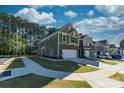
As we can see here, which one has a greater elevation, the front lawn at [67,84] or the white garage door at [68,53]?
the white garage door at [68,53]

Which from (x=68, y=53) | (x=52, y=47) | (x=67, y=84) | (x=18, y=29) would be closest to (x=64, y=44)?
(x=68, y=53)

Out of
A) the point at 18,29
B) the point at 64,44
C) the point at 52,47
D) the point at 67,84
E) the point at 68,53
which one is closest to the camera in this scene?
the point at 67,84

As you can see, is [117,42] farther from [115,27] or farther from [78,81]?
[78,81]

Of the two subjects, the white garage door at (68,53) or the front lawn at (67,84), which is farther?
the white garage door at (68,53)

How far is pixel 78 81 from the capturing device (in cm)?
708

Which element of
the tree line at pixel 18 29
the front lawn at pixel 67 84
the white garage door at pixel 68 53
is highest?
the tree line at pixel 18 29


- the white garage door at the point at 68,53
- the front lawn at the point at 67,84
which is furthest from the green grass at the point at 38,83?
the white garage door at the point at 68,53

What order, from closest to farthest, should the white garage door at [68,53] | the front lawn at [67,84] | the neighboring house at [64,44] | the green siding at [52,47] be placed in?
1. the front lawn at [67,84]
2. the white garage door at [68,53]
3. the neighboring house at [64,44]
4. the green siding at [52,47]

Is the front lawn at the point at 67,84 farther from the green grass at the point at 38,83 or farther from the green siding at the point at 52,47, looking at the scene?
the green siding at the point at 52,47

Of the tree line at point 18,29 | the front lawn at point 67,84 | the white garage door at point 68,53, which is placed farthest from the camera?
the white garage door at point 68,53

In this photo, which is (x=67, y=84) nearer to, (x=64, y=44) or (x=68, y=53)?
(x=68, y=53)

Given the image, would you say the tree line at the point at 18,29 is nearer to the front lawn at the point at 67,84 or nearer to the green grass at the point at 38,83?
the green grass at the point at 38,83
